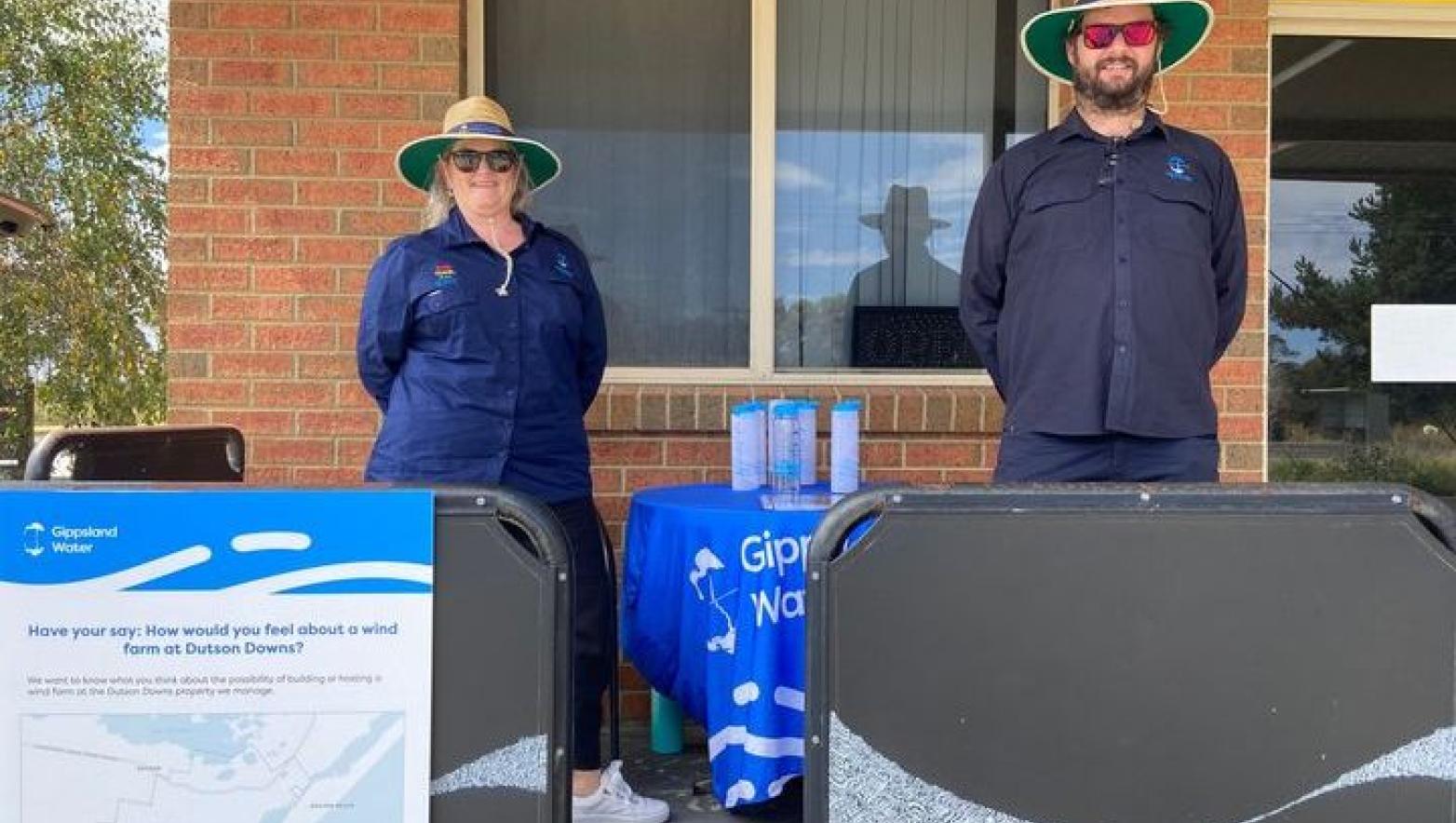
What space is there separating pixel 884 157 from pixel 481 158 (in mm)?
2193

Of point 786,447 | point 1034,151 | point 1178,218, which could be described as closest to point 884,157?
point 786,447

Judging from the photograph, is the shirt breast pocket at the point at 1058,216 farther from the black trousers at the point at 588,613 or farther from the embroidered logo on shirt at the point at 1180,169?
the black trousers at the point at 588,613

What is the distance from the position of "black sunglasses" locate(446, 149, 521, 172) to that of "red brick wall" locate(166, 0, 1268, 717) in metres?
1.34

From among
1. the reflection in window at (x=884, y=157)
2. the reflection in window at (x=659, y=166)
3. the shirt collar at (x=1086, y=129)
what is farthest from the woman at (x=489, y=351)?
the reflection in window at (x=884, y=157)

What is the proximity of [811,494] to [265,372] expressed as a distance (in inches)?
83.8

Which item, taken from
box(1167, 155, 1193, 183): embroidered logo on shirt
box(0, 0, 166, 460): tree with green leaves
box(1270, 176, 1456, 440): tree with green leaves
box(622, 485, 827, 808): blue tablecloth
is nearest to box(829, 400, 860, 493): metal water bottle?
box(622, 485, 827, 808): blue tablecloth

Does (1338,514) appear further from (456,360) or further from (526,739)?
(456,360)

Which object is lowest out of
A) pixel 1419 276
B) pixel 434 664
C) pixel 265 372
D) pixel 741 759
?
pixel 741 759

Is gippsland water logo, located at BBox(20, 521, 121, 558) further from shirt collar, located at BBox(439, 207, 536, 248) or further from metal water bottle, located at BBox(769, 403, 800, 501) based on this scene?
metal water bottle, located at BBox(769, 403, 800, 501)

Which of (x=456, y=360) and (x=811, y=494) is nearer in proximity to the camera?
(x=456, y=360)

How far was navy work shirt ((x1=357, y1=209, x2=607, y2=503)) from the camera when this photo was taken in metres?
3.06

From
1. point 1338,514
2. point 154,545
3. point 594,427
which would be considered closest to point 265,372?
point 594,427

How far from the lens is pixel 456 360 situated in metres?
3.09

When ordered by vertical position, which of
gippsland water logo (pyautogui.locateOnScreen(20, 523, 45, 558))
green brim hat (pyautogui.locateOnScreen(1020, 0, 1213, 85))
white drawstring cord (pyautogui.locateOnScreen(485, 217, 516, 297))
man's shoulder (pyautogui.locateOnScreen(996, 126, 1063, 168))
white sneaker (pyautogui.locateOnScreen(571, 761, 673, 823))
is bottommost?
white sneaker (pyautogui.locateOnScreen(571, 761, 673, 823))
